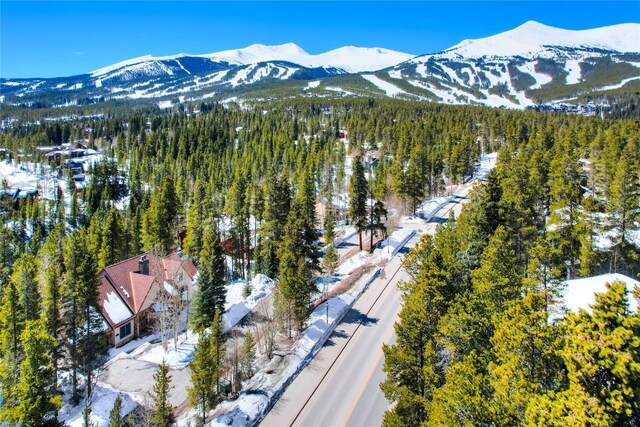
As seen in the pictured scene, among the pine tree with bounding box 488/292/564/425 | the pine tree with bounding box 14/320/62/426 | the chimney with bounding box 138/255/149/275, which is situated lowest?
the chimney with bounding box 138/255/149/275

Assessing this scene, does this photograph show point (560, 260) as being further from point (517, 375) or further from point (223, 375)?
point (223, 375)

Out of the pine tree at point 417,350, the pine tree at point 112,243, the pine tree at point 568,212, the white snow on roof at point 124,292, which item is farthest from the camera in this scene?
the pine tree at point 112,243

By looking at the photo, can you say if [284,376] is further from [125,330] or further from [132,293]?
[132,293]

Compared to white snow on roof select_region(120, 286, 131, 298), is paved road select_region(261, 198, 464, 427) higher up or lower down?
lower down

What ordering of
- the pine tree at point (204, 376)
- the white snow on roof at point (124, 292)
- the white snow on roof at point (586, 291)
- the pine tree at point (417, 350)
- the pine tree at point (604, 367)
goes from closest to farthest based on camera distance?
the pine tree at point (604, 367)
the pine tree at point (417, 350)
the pine tree at point (204, 376)
the white snow on roof at point (586, 291)
the white snow on roof at point (124, 292)

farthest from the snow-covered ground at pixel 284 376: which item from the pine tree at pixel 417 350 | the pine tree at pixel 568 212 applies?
the pine tree at pixel 568 212

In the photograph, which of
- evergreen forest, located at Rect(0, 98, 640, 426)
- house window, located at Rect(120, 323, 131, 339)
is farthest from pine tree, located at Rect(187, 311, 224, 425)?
house window, located at Rect(120, 323, 131, 339)

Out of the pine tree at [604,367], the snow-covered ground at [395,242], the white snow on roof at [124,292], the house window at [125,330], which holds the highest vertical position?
the pine tree at [604,367]

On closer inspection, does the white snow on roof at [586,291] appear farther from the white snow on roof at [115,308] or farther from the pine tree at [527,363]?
the white snow on roof at [115,308]

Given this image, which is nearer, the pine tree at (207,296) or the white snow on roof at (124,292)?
the pine tree at (207,296)

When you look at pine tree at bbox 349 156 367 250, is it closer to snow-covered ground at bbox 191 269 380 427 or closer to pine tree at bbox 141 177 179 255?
snow-covered ground at bbox 191 269 380 427
